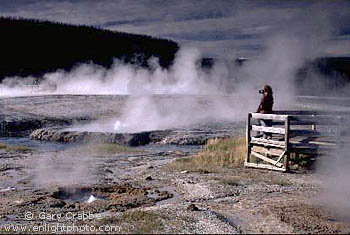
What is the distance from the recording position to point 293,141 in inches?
495

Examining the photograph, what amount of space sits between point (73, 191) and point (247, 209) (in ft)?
11.7

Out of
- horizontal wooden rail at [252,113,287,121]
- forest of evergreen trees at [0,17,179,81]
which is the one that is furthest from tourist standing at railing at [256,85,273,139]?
forest of evergreen trees at [0,17,179,81]

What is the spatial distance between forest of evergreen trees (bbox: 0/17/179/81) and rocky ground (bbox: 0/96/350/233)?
49.7 m

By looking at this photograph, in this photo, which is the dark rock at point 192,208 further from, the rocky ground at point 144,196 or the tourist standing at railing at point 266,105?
the tourist standing at railing at point 266,105

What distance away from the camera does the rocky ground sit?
25.0ft

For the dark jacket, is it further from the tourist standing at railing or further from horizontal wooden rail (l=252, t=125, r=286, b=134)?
horizontal wooden rail (l=252, t=125, r=286, b=134)

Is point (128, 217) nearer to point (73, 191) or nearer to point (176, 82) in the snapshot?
point (73, 191)

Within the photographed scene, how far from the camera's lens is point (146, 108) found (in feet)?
101

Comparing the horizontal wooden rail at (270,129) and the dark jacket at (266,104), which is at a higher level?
the dark jacket at (266,104)

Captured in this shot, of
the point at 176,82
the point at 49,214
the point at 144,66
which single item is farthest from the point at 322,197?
the point at 144,66

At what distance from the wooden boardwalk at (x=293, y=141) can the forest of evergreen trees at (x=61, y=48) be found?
2073 inches

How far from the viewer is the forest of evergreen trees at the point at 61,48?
227ft

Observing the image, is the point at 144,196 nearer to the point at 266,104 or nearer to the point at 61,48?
the point at 266,104

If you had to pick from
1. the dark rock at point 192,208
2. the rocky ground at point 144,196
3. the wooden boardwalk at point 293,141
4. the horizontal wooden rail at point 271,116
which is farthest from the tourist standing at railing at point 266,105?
the dark rock at point 192,208
